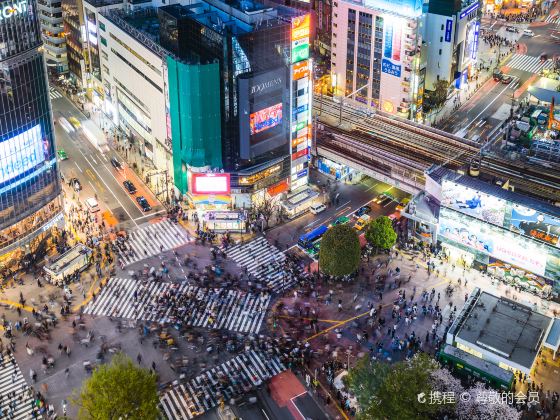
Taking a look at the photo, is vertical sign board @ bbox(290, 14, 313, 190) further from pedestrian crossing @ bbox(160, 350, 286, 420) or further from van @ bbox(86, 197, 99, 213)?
pedestrian crossing @ bbox(160, 350, 286, 420)

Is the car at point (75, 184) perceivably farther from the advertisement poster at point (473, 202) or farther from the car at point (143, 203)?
the advertisement poster at point (473, 202)

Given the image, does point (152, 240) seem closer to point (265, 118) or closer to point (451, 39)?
point (265, 118)

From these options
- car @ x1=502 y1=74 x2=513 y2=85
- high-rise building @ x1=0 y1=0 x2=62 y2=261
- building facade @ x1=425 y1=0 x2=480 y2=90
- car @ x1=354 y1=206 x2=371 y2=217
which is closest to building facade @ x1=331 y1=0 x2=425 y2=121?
building facade @ x1=425 y1=0 x2=480 y2=90

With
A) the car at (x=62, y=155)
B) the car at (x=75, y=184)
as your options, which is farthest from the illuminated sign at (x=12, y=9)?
the car at (x=62, y=155)

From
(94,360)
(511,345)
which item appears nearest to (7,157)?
(94,360)

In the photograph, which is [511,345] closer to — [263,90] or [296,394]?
[296,394]
